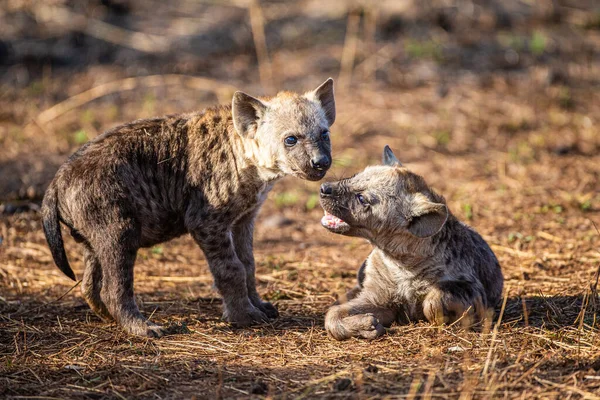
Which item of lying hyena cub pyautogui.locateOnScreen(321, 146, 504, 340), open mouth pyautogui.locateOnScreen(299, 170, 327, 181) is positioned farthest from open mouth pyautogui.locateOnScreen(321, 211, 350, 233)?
open mouth pyautogui.locateOnScreen(299, 170, 327, 181)

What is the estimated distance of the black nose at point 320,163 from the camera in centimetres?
530

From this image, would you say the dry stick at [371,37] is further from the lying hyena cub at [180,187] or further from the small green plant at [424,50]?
the lying hyena cub at [180,187]

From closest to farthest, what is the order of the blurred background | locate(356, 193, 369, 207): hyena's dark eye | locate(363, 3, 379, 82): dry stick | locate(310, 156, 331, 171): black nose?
locate(356, 193, 369, 207): hyena's dark eye < locate(310, 156, 331, 171): black nose < the blurred background < locate(363, 3, 379, 82): dry stick

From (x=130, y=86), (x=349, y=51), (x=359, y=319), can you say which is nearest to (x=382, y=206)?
(x=359, y=319)

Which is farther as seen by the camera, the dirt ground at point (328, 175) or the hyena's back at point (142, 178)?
the hyena's back at point (142, 178)

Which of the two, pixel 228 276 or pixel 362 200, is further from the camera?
pixel 228 276

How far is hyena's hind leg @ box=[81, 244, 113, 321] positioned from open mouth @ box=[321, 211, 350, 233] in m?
1.67

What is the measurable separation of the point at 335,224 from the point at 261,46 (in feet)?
25.3

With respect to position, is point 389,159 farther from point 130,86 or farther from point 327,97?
point 130,86

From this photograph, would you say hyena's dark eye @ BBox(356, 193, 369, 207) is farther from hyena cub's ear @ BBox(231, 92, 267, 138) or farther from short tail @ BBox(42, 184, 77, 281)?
short tail @ BBox(42, 184, 77, 281)

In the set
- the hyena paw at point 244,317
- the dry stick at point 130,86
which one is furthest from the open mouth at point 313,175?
the dry stick at point 130,86

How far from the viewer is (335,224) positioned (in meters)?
5.14

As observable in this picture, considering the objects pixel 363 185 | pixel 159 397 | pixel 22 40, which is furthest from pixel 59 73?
pixel 159 397

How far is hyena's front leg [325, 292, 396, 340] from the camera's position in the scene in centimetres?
490
